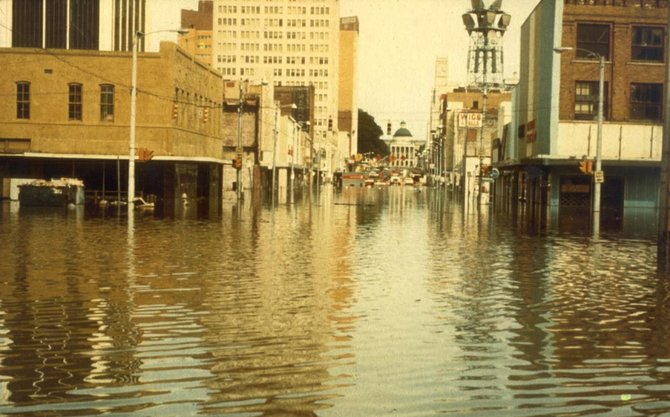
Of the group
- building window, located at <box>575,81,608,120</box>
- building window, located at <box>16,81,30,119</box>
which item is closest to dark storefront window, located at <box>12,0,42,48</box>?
building window, located at <box>16,81,30,119</box>

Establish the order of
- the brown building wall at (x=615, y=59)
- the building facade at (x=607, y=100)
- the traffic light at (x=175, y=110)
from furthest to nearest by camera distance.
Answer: the building facade at (x=607, y=100) < the brown building wall at (x=615, y=59) < the traffic light at (x=175, y=110)

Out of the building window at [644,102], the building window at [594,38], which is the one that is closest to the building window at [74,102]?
the building window at [594,38]

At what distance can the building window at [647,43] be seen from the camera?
66688mm

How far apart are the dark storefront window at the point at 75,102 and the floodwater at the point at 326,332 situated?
129 ft

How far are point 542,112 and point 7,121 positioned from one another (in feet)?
120

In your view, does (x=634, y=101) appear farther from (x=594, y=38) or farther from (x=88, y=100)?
(x=88, y=100)

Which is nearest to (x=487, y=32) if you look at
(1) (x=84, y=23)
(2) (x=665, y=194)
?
(1) (x=84, y=23)

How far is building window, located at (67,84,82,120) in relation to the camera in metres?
62.6

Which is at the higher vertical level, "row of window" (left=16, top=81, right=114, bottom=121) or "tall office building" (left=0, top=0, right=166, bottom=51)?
"tall office building" (left=0, top=0, right=166, bottom=51)

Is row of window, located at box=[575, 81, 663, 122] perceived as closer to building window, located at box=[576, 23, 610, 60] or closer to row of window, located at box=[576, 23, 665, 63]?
row of window, located at box=[576, 23, 665, 63]

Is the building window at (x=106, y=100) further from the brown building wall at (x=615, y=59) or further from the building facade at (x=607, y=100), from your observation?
the brown building wall at (x=615, y=59)

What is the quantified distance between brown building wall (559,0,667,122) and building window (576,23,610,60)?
337 mm

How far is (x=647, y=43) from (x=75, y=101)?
3839 centimetres

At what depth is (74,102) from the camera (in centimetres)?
6266
